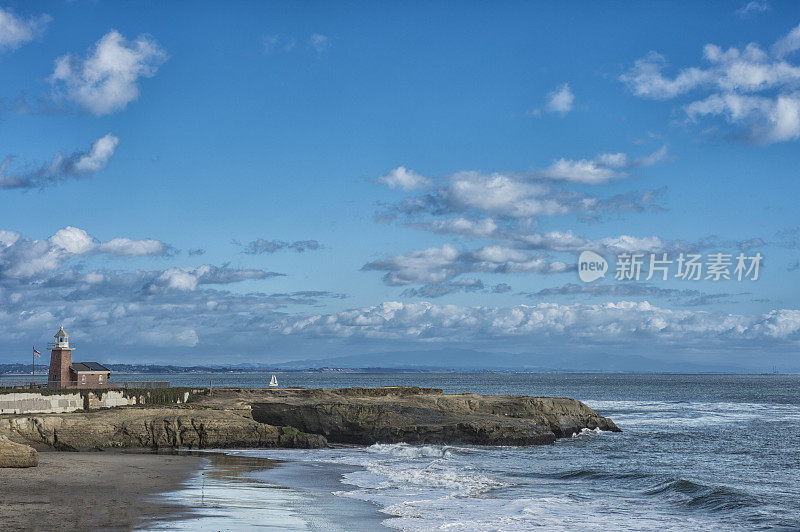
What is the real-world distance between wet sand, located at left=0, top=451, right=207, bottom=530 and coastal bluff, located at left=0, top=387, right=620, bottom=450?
4.67 metres

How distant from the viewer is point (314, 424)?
160 feet

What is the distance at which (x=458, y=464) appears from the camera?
38719 millimetres

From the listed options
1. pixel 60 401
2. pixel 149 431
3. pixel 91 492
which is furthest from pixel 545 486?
pixel 60 401

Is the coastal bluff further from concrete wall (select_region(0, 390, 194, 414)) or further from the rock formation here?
the rock formation

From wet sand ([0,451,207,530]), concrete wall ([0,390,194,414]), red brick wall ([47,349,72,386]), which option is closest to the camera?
wet sand ([0,451,207,530])

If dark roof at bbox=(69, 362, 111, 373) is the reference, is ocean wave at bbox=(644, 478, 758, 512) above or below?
below

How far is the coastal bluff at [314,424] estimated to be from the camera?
4066 centimetres

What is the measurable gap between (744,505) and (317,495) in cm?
1571

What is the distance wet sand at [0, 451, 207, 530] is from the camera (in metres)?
20.0

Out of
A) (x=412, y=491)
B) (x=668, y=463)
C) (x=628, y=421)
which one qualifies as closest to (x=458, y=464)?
(x=412, y=491)

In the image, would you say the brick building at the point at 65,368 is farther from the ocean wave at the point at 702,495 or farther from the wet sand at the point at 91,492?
the ocean wave at the point at 702,495

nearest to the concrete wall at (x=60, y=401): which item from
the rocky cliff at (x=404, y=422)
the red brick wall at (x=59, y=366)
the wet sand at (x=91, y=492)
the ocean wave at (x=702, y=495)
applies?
the rocky cliff at (x=404, y=422)

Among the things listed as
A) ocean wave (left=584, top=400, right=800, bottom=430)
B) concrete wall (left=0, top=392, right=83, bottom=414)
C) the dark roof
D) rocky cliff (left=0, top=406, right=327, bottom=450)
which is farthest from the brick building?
ocean wave (left=584, top=400, right=800, bottom=430)

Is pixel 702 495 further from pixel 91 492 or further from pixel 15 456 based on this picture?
pixel 15 456
